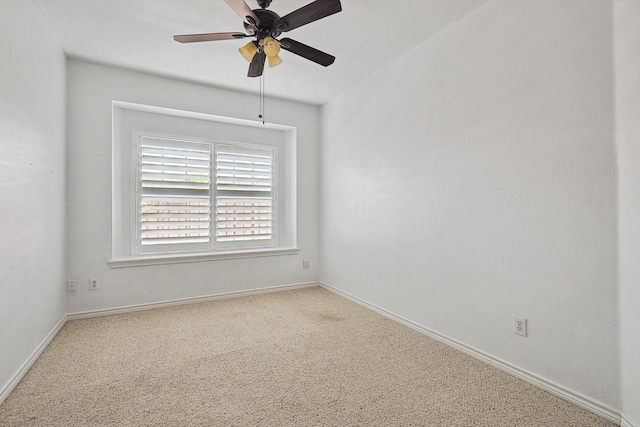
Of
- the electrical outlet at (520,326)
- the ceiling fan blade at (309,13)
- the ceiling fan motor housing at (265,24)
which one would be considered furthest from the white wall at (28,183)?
the electrical outlet at (520,326)

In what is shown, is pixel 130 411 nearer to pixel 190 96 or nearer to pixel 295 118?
pixel 190 96

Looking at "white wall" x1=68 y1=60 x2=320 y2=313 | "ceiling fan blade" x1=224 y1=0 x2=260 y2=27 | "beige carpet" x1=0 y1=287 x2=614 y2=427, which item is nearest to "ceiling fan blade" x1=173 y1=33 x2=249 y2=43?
"ceiling fan blade" x1=224 y1=0 x2=260 y2=27

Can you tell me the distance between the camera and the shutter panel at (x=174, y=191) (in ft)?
11.9

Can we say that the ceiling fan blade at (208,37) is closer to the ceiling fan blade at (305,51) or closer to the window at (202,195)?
the ceiling fan blade at (305,51)

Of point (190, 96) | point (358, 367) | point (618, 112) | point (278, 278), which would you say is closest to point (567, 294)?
point (618, 112)

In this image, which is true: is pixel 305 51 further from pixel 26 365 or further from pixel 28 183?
pixel 26 365

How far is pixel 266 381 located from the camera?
2020 mm

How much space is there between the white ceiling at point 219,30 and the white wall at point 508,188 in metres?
0.25

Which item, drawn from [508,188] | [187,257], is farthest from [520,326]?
[187,257]

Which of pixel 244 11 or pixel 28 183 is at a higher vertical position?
pixel 244 11

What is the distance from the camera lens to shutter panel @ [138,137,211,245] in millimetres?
3621

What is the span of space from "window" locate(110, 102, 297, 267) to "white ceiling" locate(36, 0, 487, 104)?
654mm

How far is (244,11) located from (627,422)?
2.94 meters

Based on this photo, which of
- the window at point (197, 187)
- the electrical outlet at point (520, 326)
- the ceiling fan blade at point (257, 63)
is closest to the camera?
the electrical outlet at point (520, 326)
